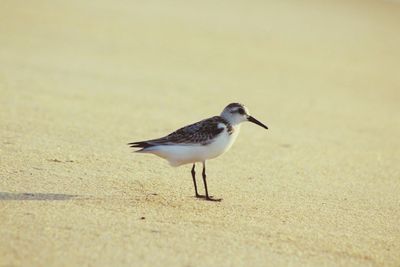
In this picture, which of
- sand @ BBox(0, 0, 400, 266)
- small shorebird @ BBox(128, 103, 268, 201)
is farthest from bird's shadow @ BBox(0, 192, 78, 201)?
small shorebird @ BBox(128, 103, 268, 201)

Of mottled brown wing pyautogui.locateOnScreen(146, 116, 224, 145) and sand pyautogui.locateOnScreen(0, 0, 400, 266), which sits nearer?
sand pyautogui.locateOnScreen(0, 0, 400, 266)

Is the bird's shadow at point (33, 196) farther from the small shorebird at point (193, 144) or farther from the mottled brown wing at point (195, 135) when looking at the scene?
the mottled brown wing at point (195, 135)

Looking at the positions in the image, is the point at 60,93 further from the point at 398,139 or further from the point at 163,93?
the point at 398,139

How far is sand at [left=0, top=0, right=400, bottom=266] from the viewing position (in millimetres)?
4941

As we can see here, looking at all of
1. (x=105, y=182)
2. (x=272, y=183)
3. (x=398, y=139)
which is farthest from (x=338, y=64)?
(x=105, y=182)

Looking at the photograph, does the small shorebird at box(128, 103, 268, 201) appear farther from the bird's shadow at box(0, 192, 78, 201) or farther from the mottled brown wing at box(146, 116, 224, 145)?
the bird's shadow at box(0, 192, 78, 201)

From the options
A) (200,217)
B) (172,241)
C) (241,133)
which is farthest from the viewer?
(241,133)

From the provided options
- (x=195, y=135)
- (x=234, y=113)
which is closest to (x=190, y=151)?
(x=195, y=135)

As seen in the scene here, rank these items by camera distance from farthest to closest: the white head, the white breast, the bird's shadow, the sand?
the white head < the white breast < the bird's shadow < the sand

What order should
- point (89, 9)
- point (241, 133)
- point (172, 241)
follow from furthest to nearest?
point (89, 9) → point (241, 133) → point (172, 241)

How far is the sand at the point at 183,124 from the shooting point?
16.2ft

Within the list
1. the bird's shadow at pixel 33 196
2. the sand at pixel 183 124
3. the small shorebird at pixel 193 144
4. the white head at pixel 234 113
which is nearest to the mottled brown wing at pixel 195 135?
the small shorebird at pixel 193 144

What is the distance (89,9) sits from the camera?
1698cm

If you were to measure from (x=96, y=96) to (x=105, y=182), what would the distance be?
414 centimetres
